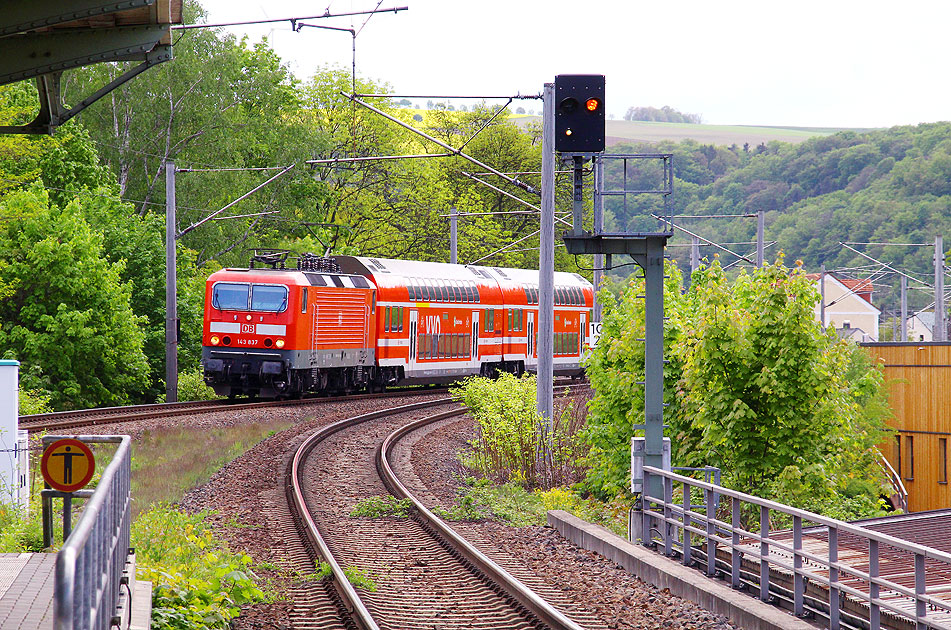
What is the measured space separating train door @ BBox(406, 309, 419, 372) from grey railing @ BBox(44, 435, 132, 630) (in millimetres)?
26120

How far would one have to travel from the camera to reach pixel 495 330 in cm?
3800

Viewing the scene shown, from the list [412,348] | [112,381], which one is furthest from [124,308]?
[412,348]

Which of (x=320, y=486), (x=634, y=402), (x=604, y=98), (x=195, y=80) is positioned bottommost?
(x=320, y=486)

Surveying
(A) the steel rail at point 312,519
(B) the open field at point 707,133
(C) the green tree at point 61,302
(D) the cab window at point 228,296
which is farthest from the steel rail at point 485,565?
(B) the open field at point 707,133

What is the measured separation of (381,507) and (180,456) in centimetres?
613

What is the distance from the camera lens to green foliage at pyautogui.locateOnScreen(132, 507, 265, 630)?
A: 27.4ft

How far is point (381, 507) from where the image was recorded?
14.9m

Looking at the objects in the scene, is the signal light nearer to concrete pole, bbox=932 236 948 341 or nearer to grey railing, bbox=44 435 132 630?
grey railing, bbox=44 435 132 630

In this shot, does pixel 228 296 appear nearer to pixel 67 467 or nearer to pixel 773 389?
pixel 773 389

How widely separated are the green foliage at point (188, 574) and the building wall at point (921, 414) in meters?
22.2

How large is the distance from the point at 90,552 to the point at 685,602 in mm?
6082

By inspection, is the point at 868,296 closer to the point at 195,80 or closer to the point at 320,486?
the point at 195,80

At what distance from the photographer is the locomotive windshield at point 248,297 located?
2847 centimetres

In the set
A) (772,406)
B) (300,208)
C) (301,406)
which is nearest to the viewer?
(772,406)
